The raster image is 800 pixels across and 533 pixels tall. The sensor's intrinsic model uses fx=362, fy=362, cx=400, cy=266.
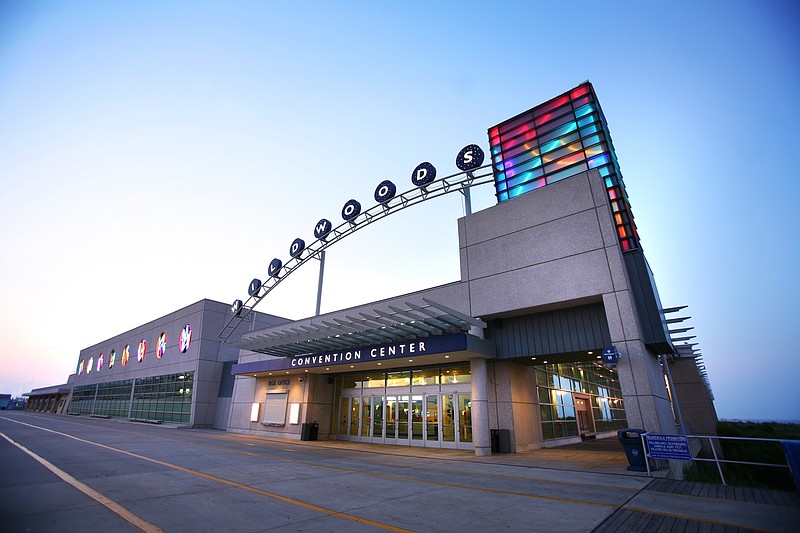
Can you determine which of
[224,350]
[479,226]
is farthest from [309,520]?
[224,350]

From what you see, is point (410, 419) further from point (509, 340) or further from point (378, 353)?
Answer: point (509, 340)

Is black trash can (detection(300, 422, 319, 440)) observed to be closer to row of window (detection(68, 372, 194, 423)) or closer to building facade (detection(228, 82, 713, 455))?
building facade (detection(228, 82, 713, 455))

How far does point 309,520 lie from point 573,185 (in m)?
15.0

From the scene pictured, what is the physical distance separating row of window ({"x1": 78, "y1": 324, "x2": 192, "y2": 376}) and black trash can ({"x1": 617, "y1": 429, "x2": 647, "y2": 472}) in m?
37.1

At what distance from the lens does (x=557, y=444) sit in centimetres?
1922

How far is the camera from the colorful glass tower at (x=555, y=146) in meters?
28.1

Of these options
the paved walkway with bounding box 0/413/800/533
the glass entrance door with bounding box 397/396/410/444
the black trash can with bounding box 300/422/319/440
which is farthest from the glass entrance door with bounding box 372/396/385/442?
the paved walkway with bounding box 0/413/800/533

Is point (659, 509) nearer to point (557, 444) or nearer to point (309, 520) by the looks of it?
point (309, 520)

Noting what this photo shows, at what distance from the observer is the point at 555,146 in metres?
30.1

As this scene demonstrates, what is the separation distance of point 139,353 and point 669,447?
53098mm

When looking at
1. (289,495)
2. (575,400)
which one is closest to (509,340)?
(575,400)

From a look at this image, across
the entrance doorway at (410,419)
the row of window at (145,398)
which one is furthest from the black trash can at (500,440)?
the row of window at (145,398)

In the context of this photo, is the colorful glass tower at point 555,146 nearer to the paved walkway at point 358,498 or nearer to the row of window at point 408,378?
the row of window at point 408,378

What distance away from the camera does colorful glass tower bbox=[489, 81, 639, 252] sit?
28.1 metres
